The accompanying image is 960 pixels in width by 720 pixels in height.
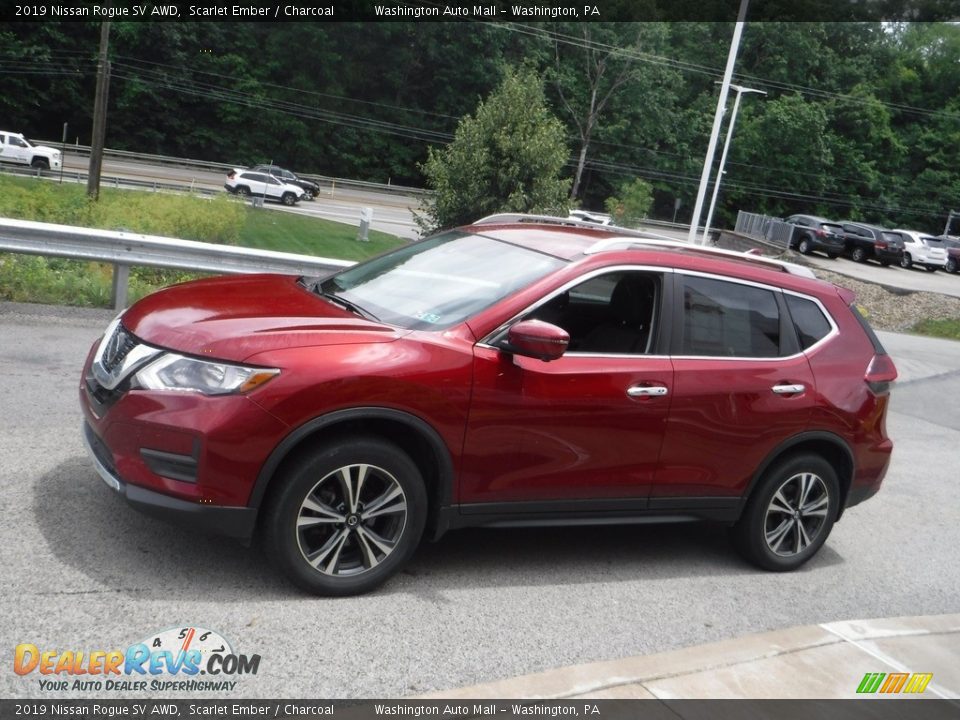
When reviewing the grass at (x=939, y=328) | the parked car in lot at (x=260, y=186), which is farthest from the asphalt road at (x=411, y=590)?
the parked car in lot at (x=260, y=186)

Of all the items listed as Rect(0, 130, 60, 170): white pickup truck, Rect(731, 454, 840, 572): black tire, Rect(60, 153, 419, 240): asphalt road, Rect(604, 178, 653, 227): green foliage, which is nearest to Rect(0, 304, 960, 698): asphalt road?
Rect(731, 454, 840, 572): black tire

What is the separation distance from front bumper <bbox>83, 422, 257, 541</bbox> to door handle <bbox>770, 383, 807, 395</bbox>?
9.94 feet

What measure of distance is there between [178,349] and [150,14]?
66047mm

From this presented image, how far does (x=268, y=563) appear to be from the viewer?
4.93 meters

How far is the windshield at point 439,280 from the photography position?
5.14 metres

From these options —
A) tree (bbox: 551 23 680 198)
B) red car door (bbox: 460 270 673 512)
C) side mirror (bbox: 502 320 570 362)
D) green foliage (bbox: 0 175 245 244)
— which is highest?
tree (bbox: 551 23 680 198)

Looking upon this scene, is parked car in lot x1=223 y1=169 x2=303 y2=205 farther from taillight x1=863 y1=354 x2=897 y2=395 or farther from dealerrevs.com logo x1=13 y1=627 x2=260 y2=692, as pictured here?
dealerrevs.com logo x1=13 y1=627 x2=260 y2=692

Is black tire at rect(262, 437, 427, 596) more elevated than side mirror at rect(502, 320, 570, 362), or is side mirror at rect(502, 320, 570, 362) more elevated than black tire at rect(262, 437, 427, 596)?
side mirror at rect(502, 320, 570, 362)

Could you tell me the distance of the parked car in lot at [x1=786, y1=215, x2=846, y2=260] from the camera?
47.9 metres

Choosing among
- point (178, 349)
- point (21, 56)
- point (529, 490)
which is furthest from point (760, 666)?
point (21, 56)

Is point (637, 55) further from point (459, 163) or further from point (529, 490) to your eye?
point (529, 490)

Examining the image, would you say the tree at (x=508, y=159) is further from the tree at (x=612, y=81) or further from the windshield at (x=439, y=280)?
the tree at (x=612, y=81)

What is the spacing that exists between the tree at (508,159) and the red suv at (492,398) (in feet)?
47.5

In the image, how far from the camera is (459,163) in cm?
2114
